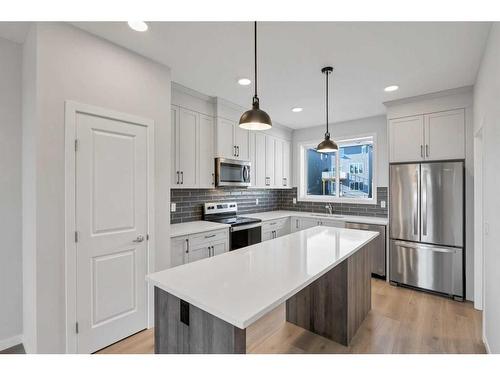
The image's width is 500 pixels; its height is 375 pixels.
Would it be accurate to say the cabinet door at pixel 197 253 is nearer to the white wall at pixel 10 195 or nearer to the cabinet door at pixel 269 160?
the white wall at pixel 10 195

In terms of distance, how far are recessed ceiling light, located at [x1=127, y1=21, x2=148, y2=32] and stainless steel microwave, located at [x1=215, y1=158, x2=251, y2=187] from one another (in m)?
1.89

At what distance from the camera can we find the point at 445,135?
3.24 m

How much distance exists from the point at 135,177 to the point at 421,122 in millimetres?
3624

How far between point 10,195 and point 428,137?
462cm

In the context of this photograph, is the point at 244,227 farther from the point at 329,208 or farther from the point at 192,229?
the point at 329,208

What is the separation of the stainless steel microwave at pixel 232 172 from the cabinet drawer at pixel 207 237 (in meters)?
0.73

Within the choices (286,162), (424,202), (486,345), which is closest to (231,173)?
(286,162)

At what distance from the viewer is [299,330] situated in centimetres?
243

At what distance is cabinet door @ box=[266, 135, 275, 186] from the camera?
15.2 feet

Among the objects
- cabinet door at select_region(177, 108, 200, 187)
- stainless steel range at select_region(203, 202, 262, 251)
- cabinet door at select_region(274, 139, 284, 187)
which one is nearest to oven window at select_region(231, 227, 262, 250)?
stainless steel range at select_region(203, 202, 262, 251)

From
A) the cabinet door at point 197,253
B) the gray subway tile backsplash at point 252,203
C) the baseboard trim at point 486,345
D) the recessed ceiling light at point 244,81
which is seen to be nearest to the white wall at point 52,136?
the cabinet door at point 197,253

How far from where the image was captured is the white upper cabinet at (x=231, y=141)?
3.65m

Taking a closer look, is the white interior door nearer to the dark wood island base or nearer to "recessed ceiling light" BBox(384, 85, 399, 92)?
the dark wood island base
